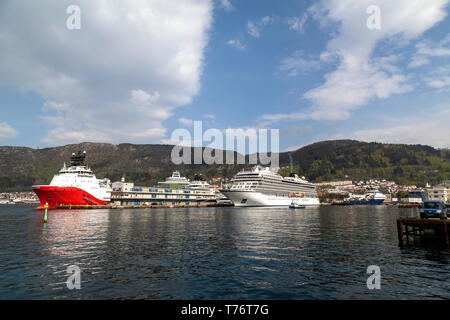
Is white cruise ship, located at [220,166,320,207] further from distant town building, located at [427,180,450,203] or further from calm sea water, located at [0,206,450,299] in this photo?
distant town building, located at [427,180,450,203]

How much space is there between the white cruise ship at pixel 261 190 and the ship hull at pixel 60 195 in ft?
155

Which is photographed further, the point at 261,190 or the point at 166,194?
the point at 166,194

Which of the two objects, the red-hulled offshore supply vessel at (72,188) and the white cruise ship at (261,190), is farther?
the white cruise ship at (261,190)

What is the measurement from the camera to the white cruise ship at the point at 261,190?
9026cm

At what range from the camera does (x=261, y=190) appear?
9369 cm

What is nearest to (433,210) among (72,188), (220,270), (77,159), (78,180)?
(220,270)

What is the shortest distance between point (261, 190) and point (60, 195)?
220ft

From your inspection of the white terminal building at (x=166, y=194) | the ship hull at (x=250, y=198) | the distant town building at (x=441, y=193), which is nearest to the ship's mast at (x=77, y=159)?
the white terminal building at (x=166, y=194)

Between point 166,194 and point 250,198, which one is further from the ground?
point 166,194

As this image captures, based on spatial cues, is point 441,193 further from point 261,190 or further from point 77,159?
point 77,159

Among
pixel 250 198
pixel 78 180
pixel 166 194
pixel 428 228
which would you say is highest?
pixel 78 180

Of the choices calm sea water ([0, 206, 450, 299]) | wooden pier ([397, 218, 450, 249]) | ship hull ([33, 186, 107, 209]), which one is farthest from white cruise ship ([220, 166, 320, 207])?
calm sea water ([0, 206, 450, 299])

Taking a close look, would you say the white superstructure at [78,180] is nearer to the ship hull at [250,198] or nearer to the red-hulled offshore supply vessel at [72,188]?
the red-hulled offshore supply vessel at [72,188]

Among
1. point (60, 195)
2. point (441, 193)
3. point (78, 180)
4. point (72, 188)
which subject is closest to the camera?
point (60, 195)
